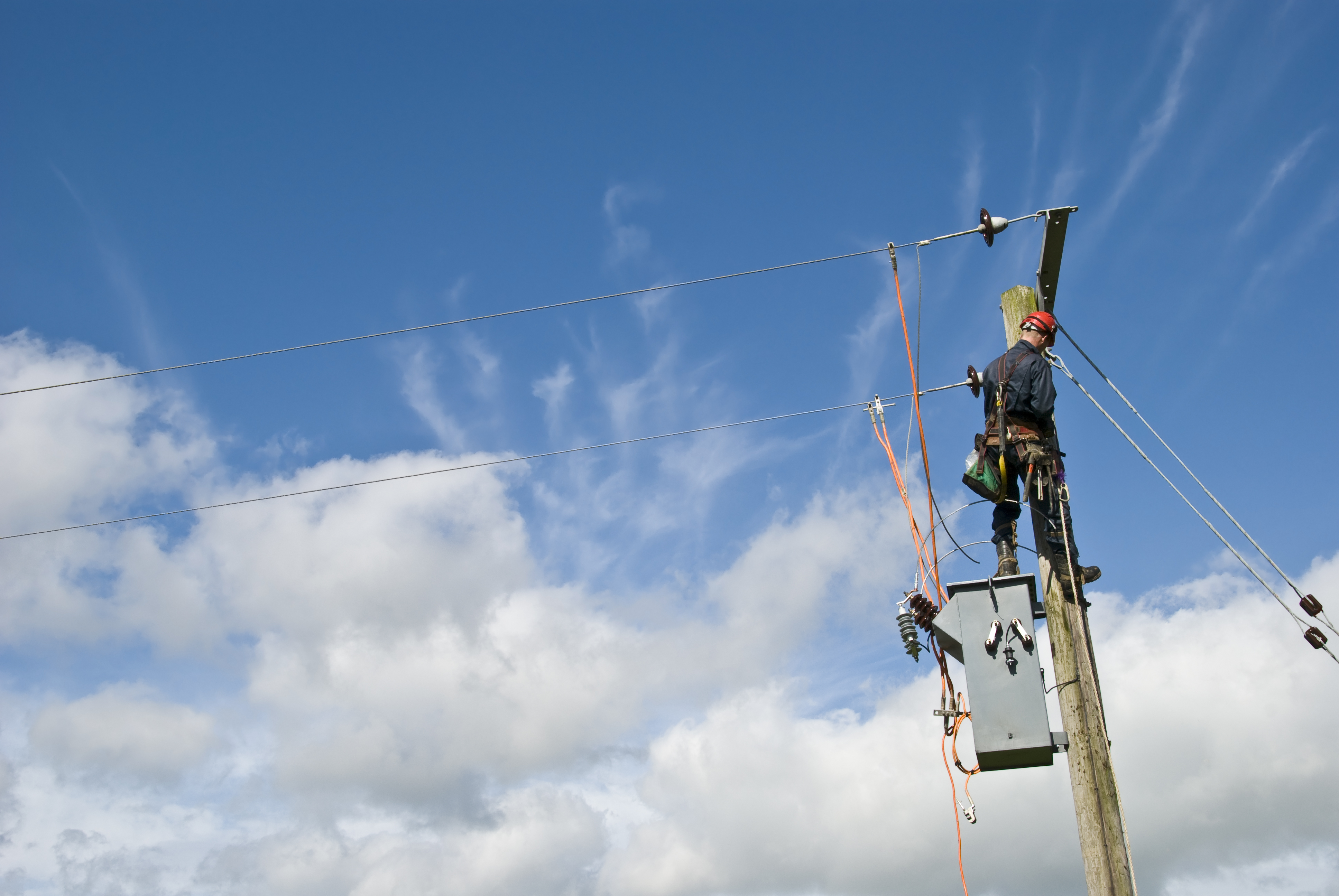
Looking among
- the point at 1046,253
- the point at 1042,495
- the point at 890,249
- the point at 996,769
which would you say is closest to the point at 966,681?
the point at 996,769

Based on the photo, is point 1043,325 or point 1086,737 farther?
point 1043,325

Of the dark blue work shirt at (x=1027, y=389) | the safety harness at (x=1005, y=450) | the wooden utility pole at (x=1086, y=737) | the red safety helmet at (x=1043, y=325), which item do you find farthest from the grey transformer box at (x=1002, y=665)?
the red safety helmet at (x=1043, y=325)

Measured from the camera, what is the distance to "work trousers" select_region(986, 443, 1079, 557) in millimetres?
5914

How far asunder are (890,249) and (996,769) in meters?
4.05

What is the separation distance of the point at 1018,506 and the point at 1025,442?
0.43m

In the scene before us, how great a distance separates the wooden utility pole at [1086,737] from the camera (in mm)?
5035

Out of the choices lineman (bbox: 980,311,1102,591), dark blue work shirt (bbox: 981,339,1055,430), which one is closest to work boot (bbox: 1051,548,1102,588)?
lineman (bbox: 980,311,1102,591)

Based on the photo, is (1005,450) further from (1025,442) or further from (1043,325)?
(1043,325)

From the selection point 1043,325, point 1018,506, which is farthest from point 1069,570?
point 1043,325

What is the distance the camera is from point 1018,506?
6.28 meters

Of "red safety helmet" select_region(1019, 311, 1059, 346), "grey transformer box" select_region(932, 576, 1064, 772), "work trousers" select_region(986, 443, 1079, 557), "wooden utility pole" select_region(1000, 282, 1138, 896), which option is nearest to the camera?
"wooden utility pole" select_region(1000, 282, 1138, 896)

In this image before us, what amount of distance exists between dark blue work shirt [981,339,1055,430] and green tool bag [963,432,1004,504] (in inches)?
9.1

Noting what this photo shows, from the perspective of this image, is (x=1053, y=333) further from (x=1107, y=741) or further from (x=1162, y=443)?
(x=1107, y=741)

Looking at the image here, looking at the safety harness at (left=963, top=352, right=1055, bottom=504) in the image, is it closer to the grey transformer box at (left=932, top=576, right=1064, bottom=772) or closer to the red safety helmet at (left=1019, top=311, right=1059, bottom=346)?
the red safety helmet at (left=1019, top=311, right=1059, bottom=346)
